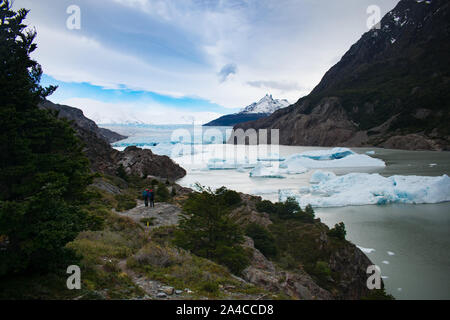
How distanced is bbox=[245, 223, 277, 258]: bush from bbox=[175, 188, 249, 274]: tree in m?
2.84

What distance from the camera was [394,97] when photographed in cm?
11244

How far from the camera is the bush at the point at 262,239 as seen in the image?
12.6 m

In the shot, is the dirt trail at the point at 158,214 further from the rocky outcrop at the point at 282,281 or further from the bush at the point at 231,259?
the rocky outcrop at the point at 282,281

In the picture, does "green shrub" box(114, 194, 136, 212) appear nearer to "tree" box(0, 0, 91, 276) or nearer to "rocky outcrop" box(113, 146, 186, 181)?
"tree" box(0, 0, 91, 276)

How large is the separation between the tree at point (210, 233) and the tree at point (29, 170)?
5010 mm

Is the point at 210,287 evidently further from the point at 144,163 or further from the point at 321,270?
the point at 144,163

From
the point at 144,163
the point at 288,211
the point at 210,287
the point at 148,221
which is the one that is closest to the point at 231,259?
the point at 210,287

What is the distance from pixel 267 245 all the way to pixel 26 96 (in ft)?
36.2

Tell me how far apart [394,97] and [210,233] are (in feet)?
424

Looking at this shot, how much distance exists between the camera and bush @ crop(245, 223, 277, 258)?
12562 mm

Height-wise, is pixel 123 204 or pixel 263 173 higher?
pixel 263 173

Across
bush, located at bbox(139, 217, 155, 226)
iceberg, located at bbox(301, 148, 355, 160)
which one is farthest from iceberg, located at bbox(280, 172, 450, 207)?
iceberg, located at bbox(301, 148, 355, 160)

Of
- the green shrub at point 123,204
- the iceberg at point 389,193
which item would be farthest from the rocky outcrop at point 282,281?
the iceberg at point 389,193
